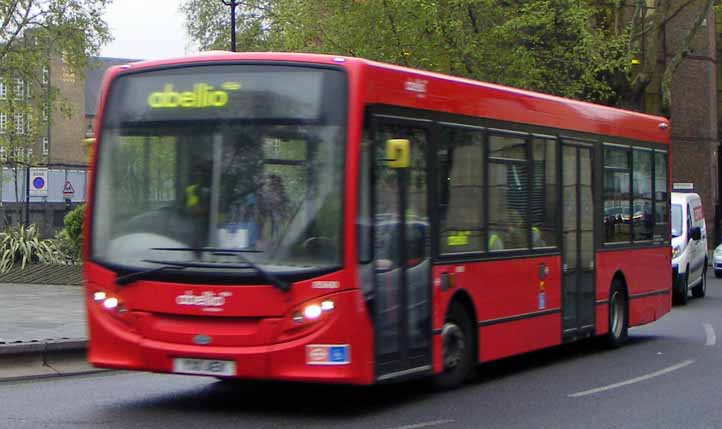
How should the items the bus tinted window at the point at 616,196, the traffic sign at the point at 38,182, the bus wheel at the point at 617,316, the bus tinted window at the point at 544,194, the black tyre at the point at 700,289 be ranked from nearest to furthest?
the bus tinted window at the point at 544,194
the bus tinted window at the point at 616,196
the bus wheel at the point at 617,316
the black tyre at the point at 700,289
the traffic sign at the point at 38,182

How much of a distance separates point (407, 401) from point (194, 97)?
3.26 meters

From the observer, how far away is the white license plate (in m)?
9.58

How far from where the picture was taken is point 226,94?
9.98m

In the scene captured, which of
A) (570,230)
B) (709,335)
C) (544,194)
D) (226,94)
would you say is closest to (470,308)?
(544,194)

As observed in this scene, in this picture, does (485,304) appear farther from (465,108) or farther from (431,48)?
(431,48)

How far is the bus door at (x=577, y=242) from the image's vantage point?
14070 millimetres

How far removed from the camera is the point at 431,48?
35.1 m

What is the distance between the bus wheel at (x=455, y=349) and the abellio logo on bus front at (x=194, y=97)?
290cm

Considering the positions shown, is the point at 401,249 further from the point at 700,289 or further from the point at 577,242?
the point at 700,289

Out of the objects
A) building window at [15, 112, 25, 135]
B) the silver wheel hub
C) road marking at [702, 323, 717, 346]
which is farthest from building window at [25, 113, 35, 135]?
the silver wheel hub

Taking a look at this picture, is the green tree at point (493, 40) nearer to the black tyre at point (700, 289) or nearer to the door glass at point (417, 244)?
the black tyre at point (700, 289)

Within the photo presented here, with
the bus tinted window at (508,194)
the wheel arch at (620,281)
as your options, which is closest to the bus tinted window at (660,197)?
the wheel arch at (620,281)

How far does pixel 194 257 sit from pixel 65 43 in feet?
131

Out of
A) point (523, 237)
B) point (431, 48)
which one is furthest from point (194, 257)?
point (431, 48)
